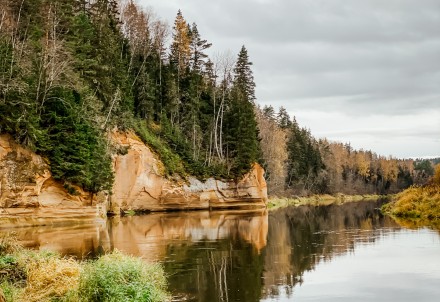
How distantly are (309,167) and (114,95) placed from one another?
71588mm

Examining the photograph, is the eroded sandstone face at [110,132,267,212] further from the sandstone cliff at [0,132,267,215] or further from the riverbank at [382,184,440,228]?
the riverbank at [382,184,440,228]

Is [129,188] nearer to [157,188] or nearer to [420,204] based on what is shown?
[157,188]

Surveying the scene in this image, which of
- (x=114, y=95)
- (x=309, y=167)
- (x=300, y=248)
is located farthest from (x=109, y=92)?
(x=309, y=167)

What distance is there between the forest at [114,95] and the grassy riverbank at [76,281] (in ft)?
70.5

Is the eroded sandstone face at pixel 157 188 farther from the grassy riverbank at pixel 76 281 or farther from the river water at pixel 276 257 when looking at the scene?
the grassy riverbank at pixel 76 281

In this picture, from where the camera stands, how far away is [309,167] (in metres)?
115

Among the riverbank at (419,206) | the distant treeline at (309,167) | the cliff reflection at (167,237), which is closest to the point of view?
the cliff reflection at (167,237)

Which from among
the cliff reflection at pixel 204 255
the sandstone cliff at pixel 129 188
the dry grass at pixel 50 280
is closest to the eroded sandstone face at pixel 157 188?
the sandstone cliff at pixel 129 188

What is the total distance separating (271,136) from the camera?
100438 millimetres

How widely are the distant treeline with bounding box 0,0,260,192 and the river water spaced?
7788mm

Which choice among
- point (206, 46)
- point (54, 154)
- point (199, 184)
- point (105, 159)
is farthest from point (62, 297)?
point (206, 46)

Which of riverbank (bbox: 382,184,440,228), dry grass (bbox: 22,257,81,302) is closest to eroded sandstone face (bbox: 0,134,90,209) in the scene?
dry grass (bbox: 22,257,81,302)

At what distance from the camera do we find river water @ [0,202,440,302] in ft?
50.5

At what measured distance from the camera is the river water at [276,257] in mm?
15391
